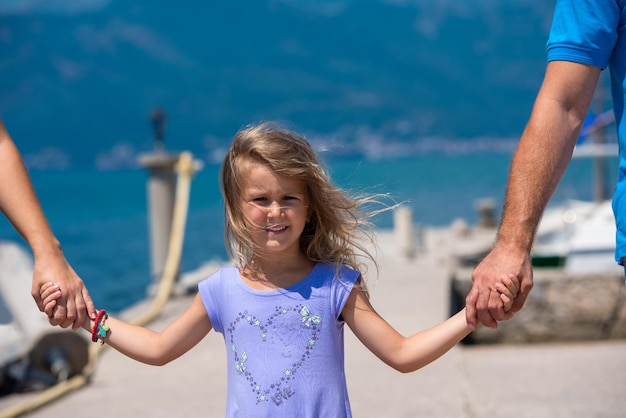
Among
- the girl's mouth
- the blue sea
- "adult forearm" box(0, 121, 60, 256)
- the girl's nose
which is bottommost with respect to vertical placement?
the girl's mouth

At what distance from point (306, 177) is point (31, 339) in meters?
4.46

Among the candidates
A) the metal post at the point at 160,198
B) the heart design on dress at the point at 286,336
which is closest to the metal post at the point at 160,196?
the metal post at the point at 160,198

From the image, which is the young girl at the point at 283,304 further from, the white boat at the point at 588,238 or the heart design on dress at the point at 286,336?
the white boat at the point at 588,238

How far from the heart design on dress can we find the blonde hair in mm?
205

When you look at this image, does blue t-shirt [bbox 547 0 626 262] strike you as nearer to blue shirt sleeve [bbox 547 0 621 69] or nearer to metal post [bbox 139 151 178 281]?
blue shirt sleeve [bbox 547 0 621 69]

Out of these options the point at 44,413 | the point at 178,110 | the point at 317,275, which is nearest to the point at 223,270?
the point at 317,275

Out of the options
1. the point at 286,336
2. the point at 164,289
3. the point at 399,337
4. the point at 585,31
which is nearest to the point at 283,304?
the point at 286,336

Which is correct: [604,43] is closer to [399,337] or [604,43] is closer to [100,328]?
[399,337]

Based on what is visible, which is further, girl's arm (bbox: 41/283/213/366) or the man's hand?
girl's arm (bbox: 41/283/213/366)

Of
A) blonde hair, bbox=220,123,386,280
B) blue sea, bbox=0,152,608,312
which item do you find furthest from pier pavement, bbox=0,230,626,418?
blonde hair, bbox=220,123,386,280

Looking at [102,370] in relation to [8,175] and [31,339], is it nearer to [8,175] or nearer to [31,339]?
[31,339]

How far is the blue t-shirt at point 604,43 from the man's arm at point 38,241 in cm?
149

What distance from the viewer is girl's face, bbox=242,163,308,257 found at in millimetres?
2568

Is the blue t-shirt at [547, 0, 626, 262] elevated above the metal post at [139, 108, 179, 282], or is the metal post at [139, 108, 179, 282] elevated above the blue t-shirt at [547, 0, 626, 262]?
the metal post at [139, 108, 179, 282]
